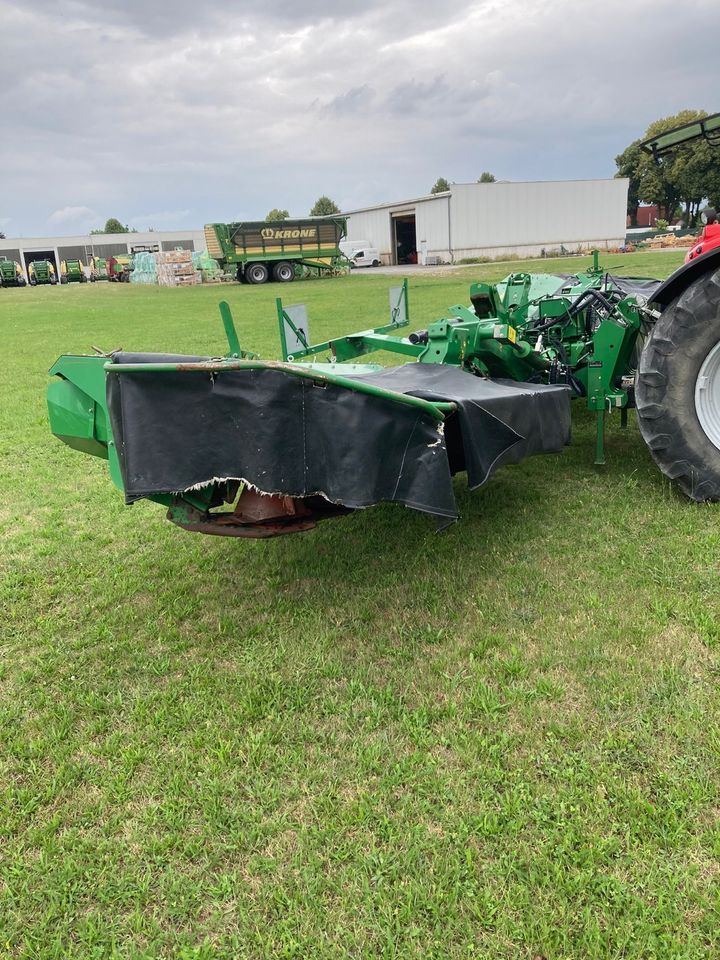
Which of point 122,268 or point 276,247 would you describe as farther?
point 122,268

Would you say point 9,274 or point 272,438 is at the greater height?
point 9,274

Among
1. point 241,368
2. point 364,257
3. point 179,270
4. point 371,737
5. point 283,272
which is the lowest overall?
point 371,737

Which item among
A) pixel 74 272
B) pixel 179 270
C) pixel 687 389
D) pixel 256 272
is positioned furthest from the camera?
pixel 74 272

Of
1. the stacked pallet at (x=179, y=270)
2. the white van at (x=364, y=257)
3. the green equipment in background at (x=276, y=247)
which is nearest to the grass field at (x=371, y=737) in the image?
the green equipment in background at (x=276, y=247)

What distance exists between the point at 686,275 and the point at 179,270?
113 feet

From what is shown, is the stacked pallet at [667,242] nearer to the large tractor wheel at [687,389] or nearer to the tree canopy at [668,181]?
the tree canopy at [668,181]

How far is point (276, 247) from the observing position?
98.9ft

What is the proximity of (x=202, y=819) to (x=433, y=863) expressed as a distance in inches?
26.8

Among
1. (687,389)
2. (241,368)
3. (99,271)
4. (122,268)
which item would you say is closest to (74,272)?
(99,271)

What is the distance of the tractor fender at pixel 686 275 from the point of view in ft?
12.5

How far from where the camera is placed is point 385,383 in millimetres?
3457

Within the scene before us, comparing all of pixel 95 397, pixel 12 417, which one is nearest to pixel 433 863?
pixel 95 397

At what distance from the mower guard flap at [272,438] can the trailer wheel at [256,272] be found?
1158 inches

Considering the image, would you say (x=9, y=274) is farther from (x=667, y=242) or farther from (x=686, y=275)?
(x=686, y=275)
